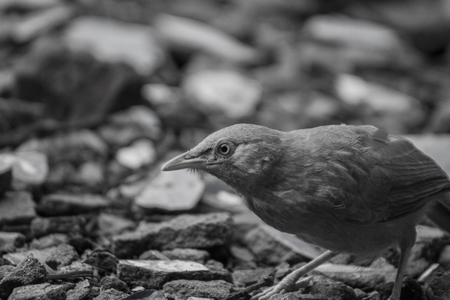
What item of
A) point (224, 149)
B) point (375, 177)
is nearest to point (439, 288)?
point (375, 177)

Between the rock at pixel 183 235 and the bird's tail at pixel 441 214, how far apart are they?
5.06 feet

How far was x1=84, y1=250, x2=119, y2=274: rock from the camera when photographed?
14.6 ft

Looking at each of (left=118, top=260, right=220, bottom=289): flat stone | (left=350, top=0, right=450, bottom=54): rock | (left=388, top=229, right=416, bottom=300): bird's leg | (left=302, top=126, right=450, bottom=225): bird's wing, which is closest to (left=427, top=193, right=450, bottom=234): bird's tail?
(left=302, top=126, right=450, bottom=225): bird's wing

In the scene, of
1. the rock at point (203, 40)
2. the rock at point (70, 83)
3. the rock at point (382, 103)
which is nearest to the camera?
the rock at point (70, 83)

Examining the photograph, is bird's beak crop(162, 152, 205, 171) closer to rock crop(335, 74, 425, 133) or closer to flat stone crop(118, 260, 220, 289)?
flat stone crop(118, 260, 220, 289)

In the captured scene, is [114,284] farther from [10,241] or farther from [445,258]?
[445,258]

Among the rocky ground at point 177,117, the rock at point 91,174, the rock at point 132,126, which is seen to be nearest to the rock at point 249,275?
the rocky ground at point 177,117

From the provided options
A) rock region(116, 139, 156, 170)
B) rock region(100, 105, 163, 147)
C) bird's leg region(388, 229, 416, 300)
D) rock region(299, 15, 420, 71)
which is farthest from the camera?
rock region(299, 15, 420, 71)

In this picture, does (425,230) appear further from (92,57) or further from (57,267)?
(92,57)

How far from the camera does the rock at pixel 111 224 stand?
17.2 feet

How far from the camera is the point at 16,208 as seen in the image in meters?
5.11

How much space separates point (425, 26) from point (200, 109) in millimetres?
5890

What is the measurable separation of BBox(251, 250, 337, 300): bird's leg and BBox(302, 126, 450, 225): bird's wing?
578mm

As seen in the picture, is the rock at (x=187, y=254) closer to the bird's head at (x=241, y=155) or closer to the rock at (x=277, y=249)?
the rock at (x=277, y=249)
